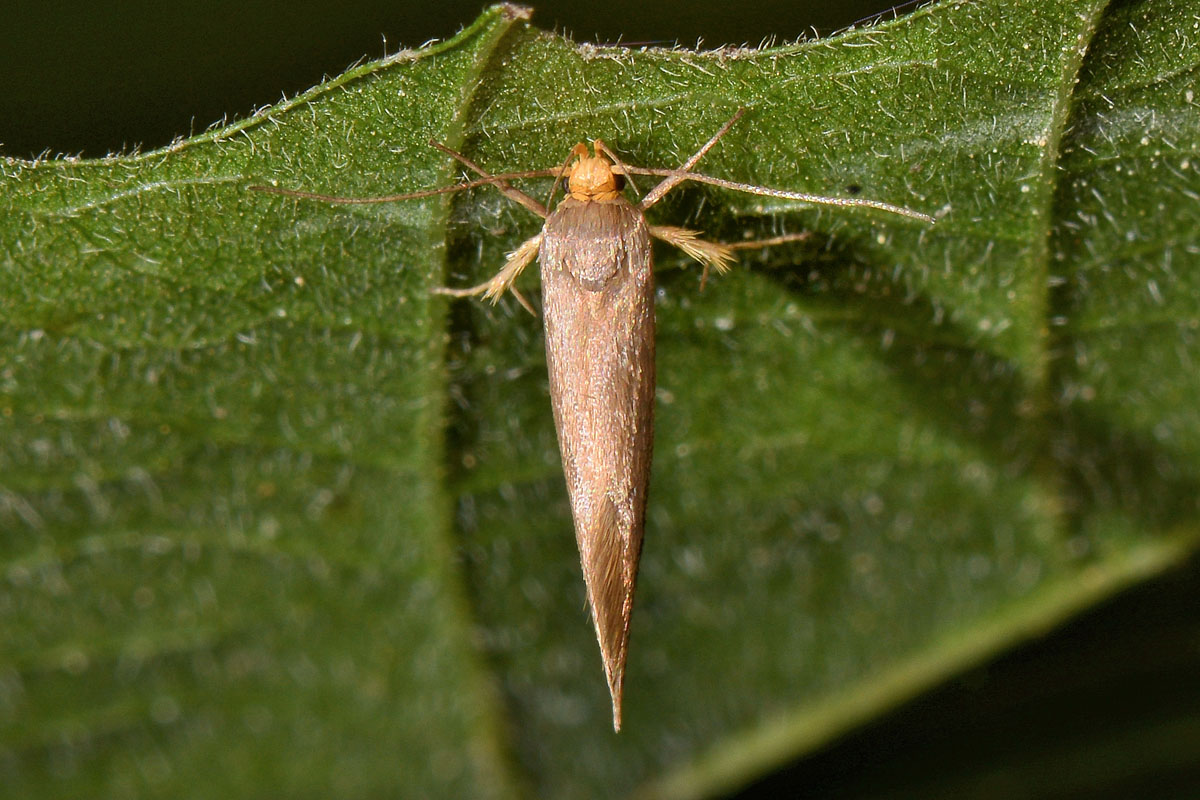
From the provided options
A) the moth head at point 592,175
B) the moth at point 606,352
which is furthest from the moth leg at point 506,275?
the moth head at point 592,175

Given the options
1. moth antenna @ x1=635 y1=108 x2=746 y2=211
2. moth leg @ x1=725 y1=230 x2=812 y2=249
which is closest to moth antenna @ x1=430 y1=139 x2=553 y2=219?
moth antenna @ x1=635 y1=108 x2=746 y2=211

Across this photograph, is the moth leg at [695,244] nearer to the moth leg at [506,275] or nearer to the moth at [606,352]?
the moth at [606,352]

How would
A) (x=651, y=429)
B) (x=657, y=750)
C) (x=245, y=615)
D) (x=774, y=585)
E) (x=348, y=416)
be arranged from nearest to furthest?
(x=651, y=429)
(x=348, y=416)
(x=245, y=615)
(x=774, y=585)
(x=657, y=750)

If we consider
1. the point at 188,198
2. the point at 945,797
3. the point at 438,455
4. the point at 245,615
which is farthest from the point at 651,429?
the point at 945,797

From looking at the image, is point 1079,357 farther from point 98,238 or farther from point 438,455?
point 98,238

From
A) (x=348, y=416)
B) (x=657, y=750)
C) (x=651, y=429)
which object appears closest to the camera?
(x=651, y=429)
